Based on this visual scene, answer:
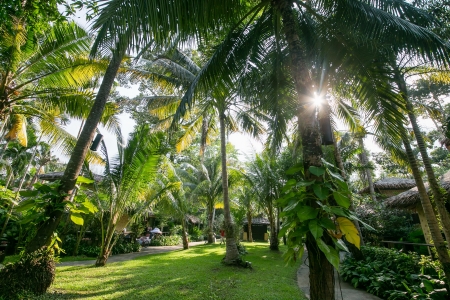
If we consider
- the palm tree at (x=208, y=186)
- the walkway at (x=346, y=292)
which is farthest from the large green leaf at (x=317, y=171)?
the palm tree at (x=208, y=186)

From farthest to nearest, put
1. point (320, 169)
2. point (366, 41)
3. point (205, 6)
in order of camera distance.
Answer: point (366, 41), point (205, 6), point (320, 169)

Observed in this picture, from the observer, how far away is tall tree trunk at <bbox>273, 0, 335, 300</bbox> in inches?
86.3

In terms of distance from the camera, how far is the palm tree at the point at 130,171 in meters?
7.31

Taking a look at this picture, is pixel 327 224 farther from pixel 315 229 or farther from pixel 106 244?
pixel 106 244

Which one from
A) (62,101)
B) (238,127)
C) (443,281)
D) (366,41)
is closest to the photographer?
(366,41)

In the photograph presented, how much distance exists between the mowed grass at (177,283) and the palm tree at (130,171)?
183cm

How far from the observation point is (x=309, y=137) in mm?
2705

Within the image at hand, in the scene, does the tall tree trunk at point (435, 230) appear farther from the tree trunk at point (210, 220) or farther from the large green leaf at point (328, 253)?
the tree trunk at point (210, 220)

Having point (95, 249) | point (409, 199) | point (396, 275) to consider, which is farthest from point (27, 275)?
point (409, 199)

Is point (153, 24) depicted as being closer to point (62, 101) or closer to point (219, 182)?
point (62, 101)

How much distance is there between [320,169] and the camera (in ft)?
7.23

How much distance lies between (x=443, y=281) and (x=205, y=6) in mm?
6520

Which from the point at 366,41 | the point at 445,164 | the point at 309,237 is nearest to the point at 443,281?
the point at 309,237

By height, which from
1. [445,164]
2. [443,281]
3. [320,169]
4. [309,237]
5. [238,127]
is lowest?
[443,281]
